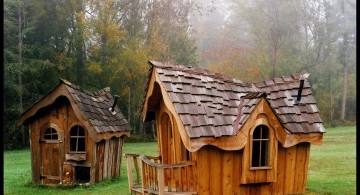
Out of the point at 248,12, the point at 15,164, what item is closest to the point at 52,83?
the point at 15,164

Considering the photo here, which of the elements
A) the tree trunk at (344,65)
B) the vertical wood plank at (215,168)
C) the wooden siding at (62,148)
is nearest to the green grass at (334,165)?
the tree trunk at (344,65)

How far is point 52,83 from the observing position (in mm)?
17984

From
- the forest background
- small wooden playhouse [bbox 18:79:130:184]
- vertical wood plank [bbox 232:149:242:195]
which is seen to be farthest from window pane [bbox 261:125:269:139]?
the forest background

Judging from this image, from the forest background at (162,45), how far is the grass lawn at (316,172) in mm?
1242

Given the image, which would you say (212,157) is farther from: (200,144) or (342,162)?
(342,162)

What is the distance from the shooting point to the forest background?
53.5 feet

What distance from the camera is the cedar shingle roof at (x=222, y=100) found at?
22.2 ft

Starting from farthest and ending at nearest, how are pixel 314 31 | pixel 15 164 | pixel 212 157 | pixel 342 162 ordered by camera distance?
pixel 314 31
pixel 15 164
pixel 342 162
pixel 212 157

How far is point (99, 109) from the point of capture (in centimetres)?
1105

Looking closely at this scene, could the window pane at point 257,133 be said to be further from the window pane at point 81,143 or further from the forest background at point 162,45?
the forest background at point 162,45

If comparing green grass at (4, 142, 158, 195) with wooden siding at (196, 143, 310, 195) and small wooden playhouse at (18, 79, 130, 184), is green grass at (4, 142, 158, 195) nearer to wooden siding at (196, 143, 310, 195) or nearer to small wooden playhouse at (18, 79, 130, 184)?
small wooden playhouse at (18, 79, 130, 184)

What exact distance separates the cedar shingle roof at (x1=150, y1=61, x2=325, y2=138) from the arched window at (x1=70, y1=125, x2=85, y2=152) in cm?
420

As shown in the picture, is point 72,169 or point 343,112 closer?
point 72,169

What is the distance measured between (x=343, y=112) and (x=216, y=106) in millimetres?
10210
